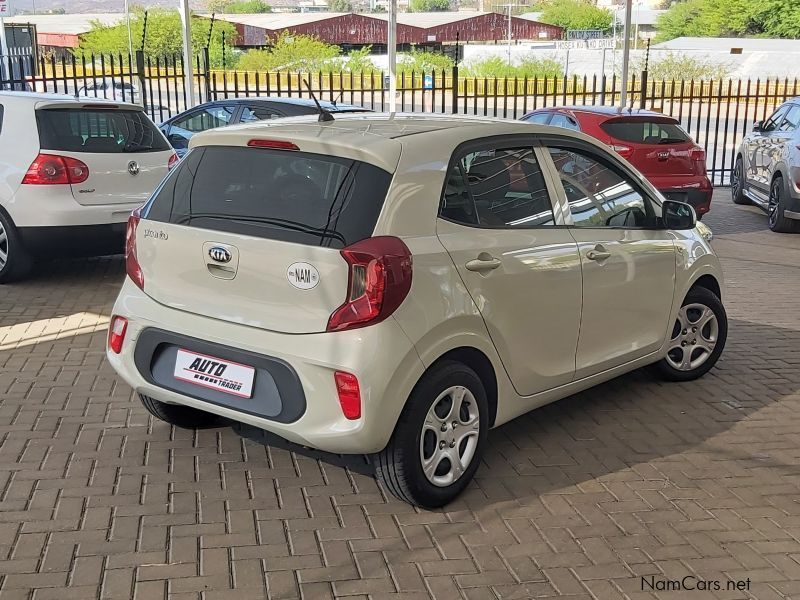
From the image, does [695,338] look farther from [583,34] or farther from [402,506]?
[583,34]

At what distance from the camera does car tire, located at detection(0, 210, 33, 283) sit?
8242 millimetres

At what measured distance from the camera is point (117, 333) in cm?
454

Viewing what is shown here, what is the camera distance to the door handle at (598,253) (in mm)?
4914

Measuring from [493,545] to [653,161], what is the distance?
342 inches

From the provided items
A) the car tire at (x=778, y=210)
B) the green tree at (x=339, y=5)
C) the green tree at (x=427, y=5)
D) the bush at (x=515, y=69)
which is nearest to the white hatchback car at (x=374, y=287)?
the car tire at (x=778, y=210)

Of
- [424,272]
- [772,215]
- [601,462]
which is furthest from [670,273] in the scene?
[772,215]

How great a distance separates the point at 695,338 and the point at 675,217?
1.00 metres

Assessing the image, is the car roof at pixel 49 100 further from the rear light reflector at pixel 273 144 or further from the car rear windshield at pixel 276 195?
the rear light reflector at pixel 273 144

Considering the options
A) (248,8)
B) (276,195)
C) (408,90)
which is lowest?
(408,90)

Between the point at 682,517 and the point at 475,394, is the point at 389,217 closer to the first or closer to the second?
the point at 475,394

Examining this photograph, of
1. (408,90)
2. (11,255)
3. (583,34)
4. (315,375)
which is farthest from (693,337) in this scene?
(583,34)

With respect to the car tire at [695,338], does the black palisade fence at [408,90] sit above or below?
above

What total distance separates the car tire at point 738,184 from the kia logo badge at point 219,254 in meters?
12.6

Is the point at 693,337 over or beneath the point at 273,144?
beneath
